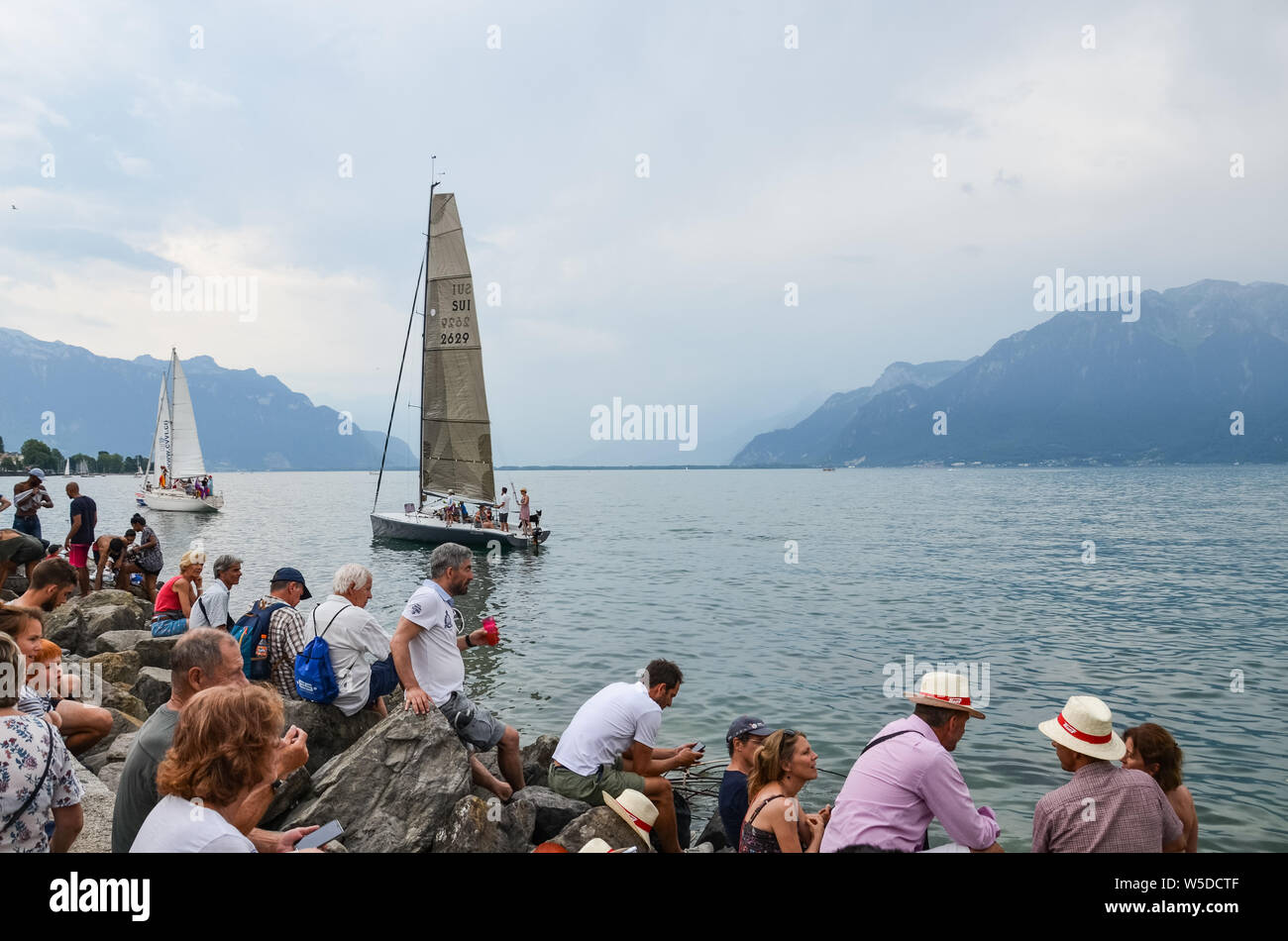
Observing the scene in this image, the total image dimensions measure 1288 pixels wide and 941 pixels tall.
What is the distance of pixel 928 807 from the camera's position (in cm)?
529

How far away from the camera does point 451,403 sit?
40719 millimetres

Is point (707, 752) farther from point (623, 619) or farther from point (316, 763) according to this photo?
point (623, 619)

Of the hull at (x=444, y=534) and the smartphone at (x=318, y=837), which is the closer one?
the smartphone at (x=318, y=837)

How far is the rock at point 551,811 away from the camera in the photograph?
25.2 feet

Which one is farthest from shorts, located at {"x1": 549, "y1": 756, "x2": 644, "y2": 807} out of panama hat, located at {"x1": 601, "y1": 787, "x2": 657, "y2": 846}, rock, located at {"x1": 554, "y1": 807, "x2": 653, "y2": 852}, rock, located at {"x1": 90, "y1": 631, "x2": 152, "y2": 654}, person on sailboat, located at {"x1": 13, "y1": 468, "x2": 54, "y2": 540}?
person on sailboat, located at {"x1": 13, "y1": 468, "x2": 54, "y2": 540}

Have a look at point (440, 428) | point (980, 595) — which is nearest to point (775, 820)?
point (980, 595)

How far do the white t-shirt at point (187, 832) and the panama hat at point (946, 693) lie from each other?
14.2ft

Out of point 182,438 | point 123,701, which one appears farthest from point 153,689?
point 182,438

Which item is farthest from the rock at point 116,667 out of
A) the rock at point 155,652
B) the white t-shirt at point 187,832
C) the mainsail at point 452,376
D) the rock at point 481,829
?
the mainsail at point 452,376

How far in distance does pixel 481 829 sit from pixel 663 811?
1725 millimetres

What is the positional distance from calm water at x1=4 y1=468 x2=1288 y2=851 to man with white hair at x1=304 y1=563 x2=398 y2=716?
204 inches

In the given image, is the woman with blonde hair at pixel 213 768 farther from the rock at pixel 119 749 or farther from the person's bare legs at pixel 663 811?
the rock at pixel 119 749

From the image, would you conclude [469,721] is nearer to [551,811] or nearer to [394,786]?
[394,786]
